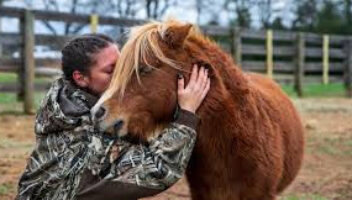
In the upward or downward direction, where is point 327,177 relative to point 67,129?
downward

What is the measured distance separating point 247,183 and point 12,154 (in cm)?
461

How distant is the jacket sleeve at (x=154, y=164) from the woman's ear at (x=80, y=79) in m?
0.42

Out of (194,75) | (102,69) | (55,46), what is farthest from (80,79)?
(55,46)

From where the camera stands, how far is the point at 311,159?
27.9ft

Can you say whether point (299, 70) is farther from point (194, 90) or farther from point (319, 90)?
point (194, 90)

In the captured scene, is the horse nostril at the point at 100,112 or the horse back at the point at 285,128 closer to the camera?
the horse nostril at the point at 100,112

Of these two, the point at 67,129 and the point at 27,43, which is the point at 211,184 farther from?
the point at 27,43

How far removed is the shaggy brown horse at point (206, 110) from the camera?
321 centimetres

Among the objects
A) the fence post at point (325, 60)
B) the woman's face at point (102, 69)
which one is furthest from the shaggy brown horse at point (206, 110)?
the fence post at point (325, 60)

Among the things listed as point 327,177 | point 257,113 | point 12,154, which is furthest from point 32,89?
point 257,113

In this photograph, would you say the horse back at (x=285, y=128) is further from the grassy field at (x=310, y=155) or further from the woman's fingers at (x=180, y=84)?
the grassy field at (x=310, y=155)

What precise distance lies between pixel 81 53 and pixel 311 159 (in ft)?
18.5

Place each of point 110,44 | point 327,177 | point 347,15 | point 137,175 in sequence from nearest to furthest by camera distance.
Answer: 1. point 137,175
2. point 110,44
3. point 327,177
4. point 347,15

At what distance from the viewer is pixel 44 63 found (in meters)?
12.2
